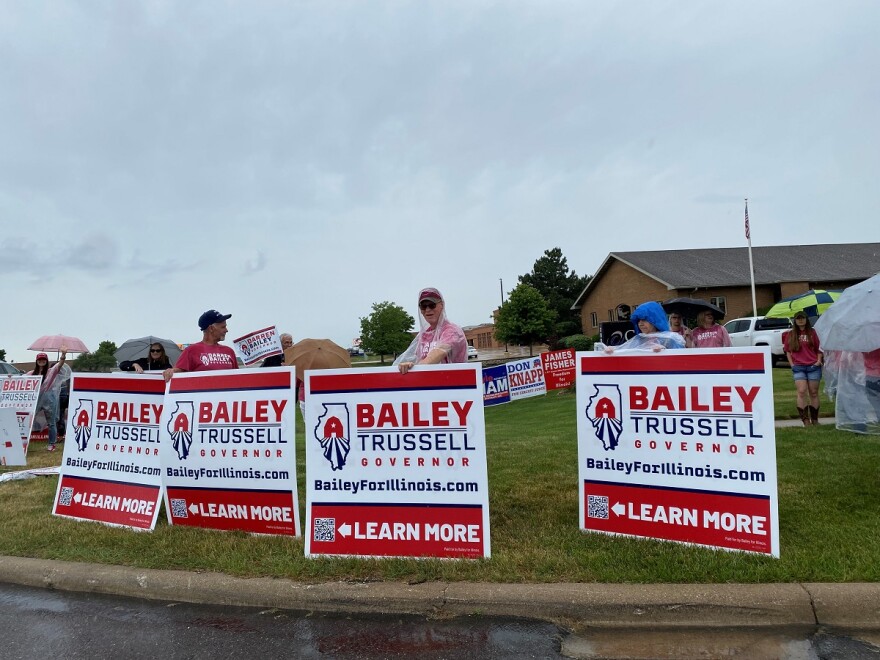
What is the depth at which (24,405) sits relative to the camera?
33.4 ft

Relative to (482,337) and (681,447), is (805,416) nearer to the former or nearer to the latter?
(681,447)

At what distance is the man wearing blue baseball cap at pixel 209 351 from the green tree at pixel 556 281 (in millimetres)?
59728

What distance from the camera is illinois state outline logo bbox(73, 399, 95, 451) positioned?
17.9ft

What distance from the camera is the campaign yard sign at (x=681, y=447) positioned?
12.3ft

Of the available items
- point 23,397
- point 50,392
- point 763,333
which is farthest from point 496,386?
point 23,397

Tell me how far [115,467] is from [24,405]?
6368 mm

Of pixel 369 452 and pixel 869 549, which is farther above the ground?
pixel 369 452

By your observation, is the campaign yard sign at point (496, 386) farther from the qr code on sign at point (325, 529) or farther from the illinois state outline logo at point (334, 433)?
the qr code on sign at point (325, 529)

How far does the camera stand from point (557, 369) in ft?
62.5

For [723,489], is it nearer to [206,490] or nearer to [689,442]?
[689,442]

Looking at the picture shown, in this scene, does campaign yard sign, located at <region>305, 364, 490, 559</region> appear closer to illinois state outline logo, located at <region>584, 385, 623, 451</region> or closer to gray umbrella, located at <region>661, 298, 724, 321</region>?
illinois state outline logo, located at <region>584, 385, 623, 451</region>

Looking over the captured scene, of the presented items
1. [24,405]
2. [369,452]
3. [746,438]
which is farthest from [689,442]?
[24,405]

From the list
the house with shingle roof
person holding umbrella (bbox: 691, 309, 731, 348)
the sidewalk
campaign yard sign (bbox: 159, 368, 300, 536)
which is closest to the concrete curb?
the sidewalk

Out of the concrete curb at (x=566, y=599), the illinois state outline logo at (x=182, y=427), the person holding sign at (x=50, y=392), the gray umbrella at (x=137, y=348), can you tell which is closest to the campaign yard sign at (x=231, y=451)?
the illinois state outline logo at (x=182, y=427)
